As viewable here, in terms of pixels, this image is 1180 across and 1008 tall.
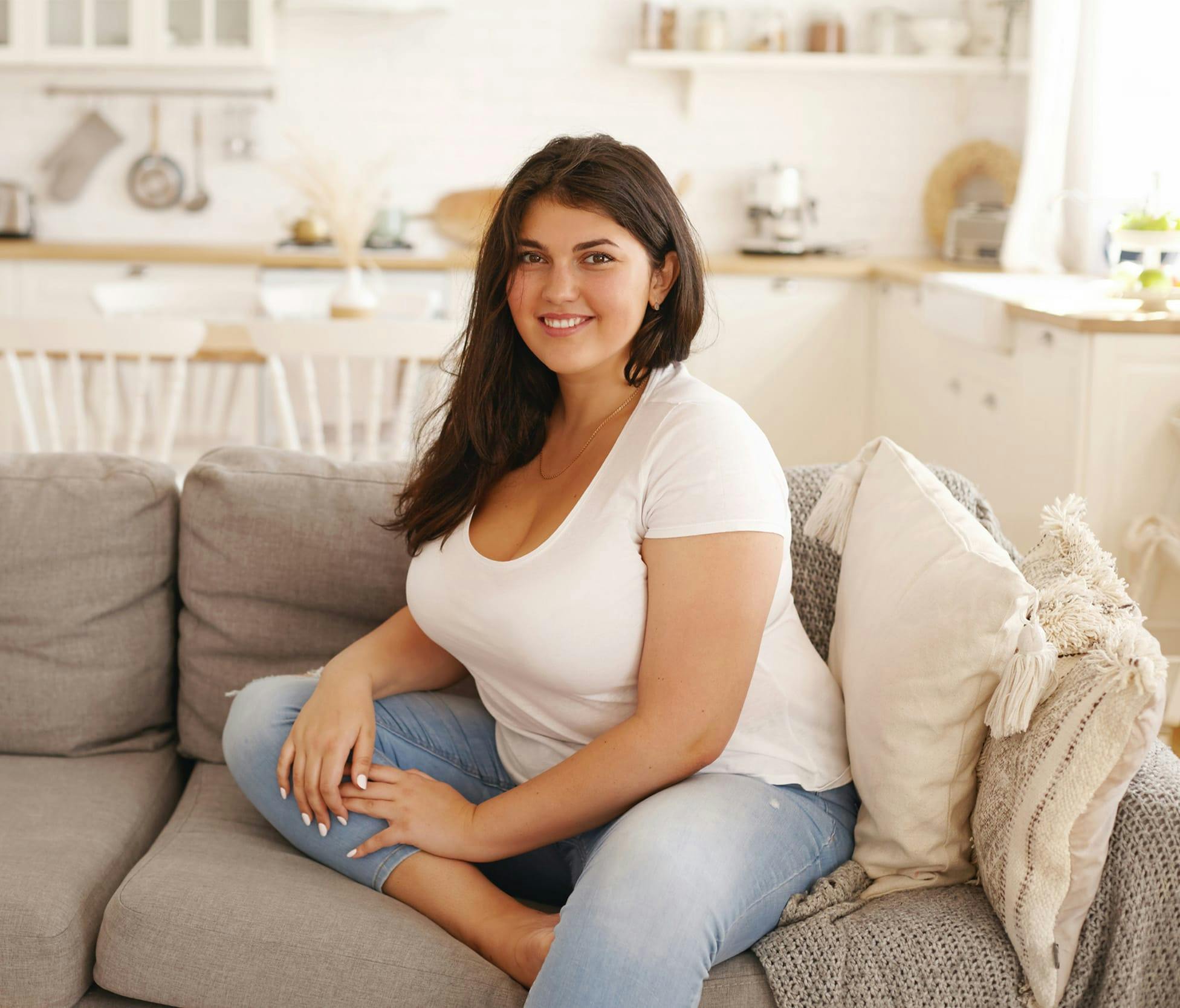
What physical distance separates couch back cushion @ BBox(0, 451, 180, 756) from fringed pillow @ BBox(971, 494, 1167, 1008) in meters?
1.12

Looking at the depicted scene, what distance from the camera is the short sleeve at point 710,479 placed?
1266 millimetres

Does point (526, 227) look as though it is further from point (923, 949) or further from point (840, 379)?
point (840, 379)

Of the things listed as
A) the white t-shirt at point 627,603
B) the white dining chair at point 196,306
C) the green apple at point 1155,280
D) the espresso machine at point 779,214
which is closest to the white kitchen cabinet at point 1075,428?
the green apple at point 1155,280

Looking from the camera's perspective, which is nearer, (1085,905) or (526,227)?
(1085,905)

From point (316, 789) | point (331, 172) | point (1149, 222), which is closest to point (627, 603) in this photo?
point (316, 789)

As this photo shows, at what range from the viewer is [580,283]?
4.48ft

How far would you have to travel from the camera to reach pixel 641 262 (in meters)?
1.37

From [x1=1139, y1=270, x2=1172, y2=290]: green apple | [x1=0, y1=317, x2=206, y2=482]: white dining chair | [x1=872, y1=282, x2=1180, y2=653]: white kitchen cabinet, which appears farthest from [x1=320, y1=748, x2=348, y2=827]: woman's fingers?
[x1=1139, y1=270, x2=1172, y2=290]: green apple

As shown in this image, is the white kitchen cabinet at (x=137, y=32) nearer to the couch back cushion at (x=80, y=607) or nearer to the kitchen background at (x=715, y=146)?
the kitchen background at (x=715, y=146)

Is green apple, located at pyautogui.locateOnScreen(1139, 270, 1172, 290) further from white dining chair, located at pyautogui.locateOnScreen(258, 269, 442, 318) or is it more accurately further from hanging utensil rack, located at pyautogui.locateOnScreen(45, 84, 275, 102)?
hanging utensil rack, located at pyautogui.locateOnScreen(45, 84, 275, 102)

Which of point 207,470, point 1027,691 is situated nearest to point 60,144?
point 207,470

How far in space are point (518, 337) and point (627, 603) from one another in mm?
393

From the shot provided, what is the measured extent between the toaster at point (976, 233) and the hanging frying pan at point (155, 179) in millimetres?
2948

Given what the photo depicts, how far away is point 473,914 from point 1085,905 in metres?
0.59
